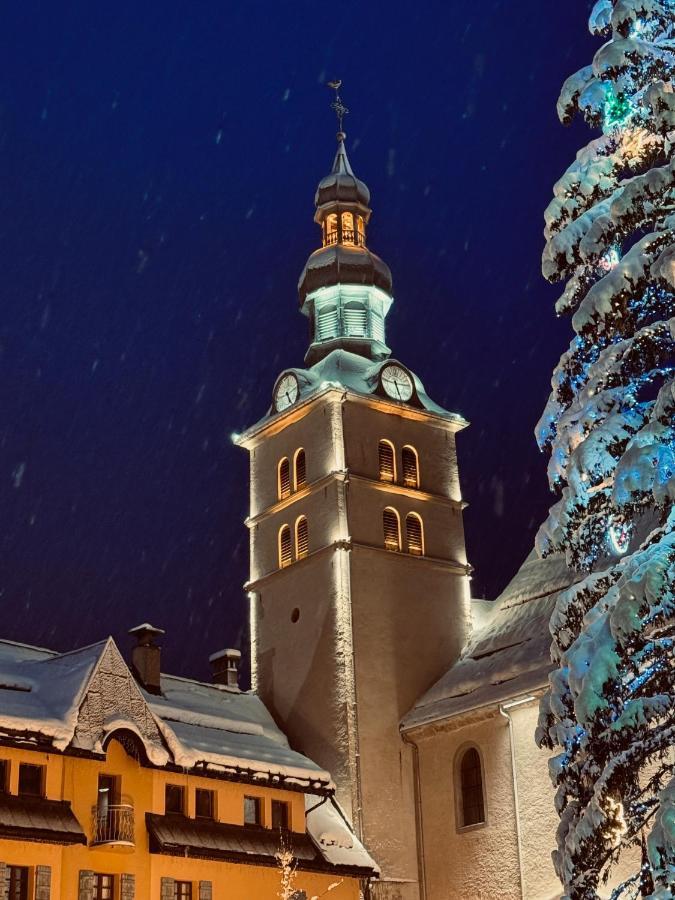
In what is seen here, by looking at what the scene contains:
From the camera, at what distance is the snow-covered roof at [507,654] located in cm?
3784

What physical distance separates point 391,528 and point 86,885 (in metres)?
17.6

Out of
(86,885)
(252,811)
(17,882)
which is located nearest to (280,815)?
(252,811)

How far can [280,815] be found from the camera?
36.8 metres

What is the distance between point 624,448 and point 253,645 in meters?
32.8

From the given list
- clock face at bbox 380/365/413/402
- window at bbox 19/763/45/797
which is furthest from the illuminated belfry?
window at bbox 19/763/45/797

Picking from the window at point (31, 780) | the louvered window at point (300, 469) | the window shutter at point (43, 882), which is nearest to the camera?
the window shutter at point (43, 882)

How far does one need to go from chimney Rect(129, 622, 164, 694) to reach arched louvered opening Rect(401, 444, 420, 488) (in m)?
10.6

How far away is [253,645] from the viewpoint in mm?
46438

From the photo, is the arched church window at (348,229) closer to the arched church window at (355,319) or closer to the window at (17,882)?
the arched church window at (355,319)

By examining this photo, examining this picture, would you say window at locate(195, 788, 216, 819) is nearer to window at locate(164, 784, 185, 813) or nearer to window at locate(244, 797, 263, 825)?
window at locate(164, 784, 185, 813)

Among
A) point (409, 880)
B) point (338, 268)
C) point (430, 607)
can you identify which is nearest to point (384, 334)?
point (338, 268)

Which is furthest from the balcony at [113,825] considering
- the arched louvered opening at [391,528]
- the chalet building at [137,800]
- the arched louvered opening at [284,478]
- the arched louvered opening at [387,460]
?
the arched louvered opening at [387,460]

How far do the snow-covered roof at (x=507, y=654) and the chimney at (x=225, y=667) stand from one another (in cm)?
720

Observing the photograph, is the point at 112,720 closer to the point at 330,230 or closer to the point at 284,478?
the point at 284,478
